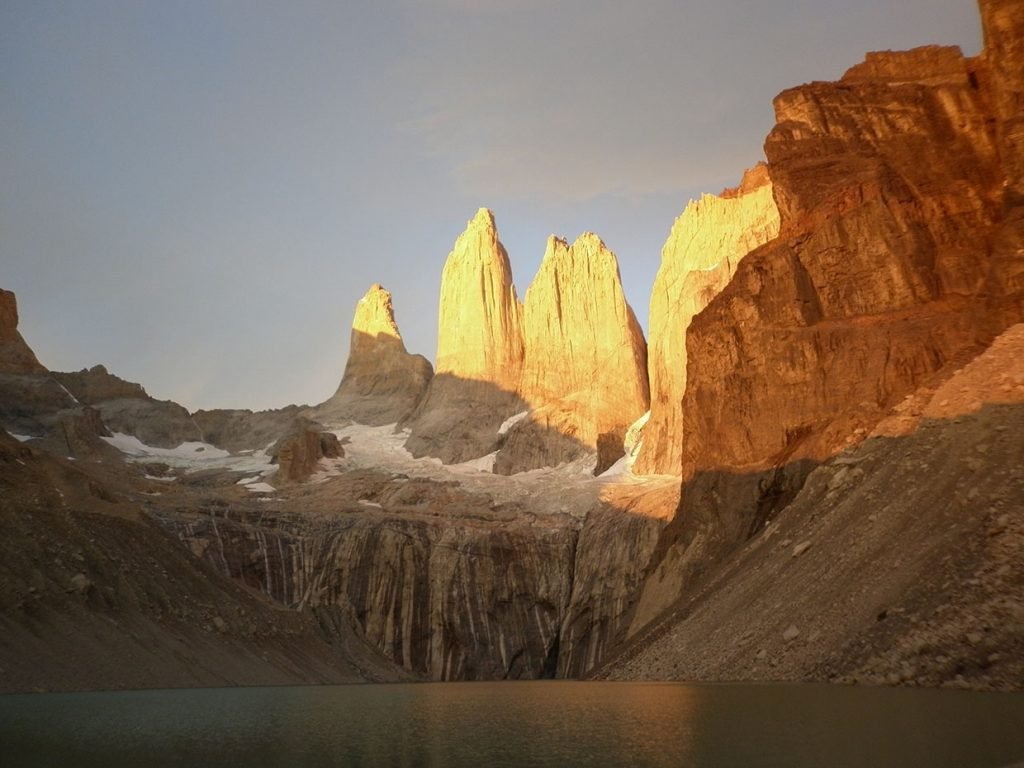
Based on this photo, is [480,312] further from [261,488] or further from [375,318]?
[261,488]

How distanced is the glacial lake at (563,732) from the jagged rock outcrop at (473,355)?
8916 cm

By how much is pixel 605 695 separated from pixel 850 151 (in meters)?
40.8

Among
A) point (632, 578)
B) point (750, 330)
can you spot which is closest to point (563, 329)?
point (632, 578)

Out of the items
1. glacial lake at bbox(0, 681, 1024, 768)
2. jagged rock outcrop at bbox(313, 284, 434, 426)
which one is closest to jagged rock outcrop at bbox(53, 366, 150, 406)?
jagged rock outcrop at bbox(313, 284, 434, 426)

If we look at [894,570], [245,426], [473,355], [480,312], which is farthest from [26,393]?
[894,570]

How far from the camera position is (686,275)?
4122 inches

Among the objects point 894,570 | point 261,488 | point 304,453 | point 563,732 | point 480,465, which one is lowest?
point 563,732

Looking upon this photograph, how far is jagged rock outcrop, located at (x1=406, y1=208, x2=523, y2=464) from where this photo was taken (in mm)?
123994

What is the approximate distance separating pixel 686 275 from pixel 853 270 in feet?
150

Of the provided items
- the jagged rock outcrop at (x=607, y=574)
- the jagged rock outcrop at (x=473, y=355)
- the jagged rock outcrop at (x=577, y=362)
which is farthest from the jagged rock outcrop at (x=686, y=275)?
the jagged rock outcrop at (x=473, y=355)

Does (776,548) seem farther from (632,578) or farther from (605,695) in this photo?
(632,578)

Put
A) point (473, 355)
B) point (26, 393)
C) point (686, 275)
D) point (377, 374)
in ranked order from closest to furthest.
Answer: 1. point (686, 275)
2. point (26, 393)
3. point (473, 355)
4. point (377, 374)

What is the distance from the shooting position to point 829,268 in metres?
60.3

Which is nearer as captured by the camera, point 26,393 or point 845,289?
point 845,289
